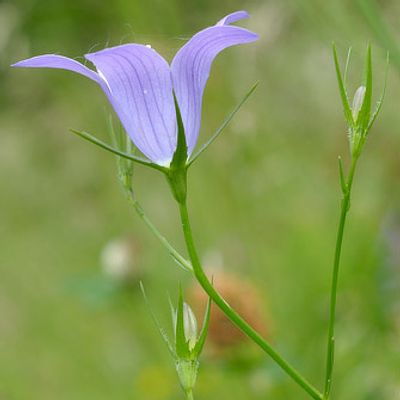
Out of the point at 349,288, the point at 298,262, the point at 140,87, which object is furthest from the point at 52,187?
the point at 140,87

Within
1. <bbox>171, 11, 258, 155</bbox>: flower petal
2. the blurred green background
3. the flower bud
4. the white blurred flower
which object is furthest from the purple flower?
the white blurred flower

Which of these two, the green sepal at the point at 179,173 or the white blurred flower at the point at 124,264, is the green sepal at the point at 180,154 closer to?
the green sepal at the point at 179,173

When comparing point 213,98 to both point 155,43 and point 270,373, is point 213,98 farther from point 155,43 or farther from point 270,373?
point 270,373

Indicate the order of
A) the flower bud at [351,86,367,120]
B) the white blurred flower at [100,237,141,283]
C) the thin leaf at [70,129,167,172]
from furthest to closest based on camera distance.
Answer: the white blurred flower at [100,237,141,283]
the flower bud at [351,86,367,120]
the thin leaf at [70,129,167,172]

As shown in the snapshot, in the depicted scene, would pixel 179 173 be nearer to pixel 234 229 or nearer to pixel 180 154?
pixel 180 154

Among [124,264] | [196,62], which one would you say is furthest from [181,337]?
[124,264]

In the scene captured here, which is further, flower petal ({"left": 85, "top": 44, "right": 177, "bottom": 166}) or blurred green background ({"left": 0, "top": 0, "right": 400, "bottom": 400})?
blurred green background ({"left": 0, "top": 0, "right": 400, "bottom": 400})

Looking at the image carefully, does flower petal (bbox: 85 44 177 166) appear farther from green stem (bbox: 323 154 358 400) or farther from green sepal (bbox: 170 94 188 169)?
green stem (bbox: 323 154 358 400)
